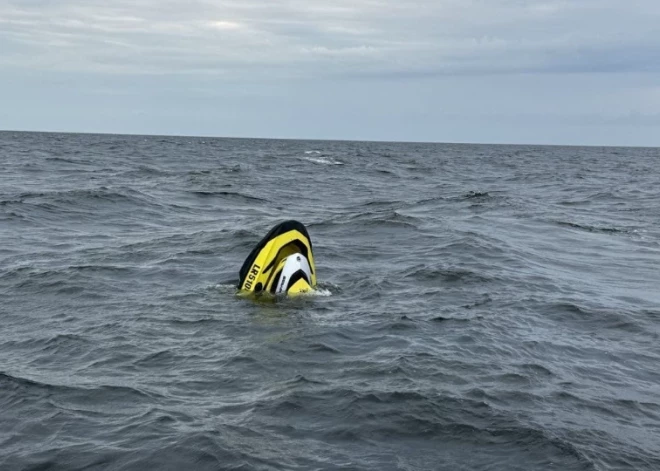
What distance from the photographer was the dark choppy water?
264 inches

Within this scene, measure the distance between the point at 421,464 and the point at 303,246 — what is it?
6124 mm

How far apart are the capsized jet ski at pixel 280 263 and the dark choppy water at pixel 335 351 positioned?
1.66 ft

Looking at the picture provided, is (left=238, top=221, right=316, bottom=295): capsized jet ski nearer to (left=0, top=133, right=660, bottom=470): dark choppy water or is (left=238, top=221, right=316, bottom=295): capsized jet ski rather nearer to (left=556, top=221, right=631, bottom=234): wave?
(left=0, top=133, right=660, bottom=470): dark choppy water

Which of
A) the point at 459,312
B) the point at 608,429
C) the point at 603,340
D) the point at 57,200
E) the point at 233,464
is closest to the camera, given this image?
the point at 233,464

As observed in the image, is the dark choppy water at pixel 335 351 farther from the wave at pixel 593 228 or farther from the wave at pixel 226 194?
the wave at pixel 226 194

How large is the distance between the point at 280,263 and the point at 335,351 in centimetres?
291

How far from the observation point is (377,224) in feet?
70.1

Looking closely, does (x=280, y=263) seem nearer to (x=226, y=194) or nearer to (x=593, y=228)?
(x=593, y=228)

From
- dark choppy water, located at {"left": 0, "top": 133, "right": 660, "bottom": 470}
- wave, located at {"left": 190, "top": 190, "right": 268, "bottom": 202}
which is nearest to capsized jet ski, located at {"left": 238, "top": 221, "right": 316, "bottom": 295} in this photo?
dark choppy water, located at {"left": 0, "top": 133, "right": 660, "bottom": 470}

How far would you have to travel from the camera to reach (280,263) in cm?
1204

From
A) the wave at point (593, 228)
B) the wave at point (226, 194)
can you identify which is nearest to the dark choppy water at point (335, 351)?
the wave at point (593, 228)

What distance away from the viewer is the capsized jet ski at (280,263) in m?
12.0

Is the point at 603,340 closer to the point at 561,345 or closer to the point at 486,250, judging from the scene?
the point at 561,345

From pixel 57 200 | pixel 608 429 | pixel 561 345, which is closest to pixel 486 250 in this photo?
pixel 561 345
